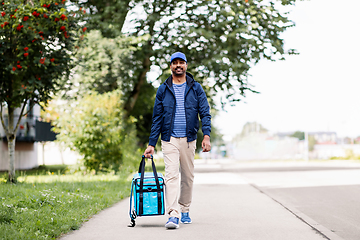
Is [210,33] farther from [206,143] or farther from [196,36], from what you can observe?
[206,143]

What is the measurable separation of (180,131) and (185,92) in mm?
534

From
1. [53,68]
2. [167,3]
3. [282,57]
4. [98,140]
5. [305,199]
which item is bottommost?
[305,199]

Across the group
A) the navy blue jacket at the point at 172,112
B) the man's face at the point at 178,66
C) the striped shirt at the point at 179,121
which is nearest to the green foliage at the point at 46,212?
the navy blue jacket at the point at 172,112

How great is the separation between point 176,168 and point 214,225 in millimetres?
919

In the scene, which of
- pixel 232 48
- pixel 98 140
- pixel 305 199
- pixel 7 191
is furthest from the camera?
pixel 232 48

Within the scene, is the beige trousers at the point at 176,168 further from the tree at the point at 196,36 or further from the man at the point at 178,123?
the tree at the point at 196,36

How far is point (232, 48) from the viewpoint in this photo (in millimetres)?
18953

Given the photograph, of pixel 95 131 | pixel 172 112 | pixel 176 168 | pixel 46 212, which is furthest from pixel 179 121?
pixel 95 131

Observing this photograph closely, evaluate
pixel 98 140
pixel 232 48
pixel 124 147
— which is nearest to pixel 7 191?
pixel 98 140

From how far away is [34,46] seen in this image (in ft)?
38.6

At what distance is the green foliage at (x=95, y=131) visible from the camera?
56.9 feet

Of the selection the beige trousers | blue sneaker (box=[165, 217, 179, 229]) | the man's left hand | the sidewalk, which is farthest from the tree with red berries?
blue sneaker (box=[165, 217, 179, 229])

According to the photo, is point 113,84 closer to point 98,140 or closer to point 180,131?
point 98,140

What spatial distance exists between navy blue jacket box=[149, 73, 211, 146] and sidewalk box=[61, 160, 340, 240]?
1.17 m
